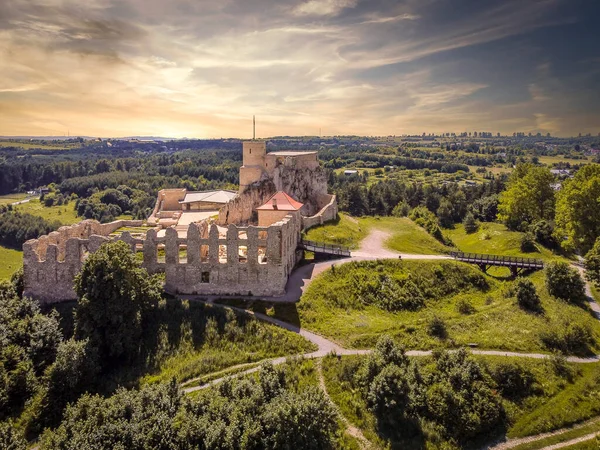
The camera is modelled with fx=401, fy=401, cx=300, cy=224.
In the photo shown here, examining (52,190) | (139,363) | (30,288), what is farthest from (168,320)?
(52,190)

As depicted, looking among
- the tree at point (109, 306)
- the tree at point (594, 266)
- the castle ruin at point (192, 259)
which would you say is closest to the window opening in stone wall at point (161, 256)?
the castle ruin at point (192, 259)

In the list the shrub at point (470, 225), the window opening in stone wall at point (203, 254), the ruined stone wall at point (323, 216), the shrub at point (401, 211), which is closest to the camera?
the window opening in stone wall at point (203, 254)

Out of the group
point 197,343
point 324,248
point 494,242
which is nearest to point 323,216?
point 324,248

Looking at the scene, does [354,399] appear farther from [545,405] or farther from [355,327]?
[545,405]

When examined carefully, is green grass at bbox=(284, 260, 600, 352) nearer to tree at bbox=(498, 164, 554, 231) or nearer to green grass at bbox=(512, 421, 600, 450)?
green grass at bbox=(512, 421, 600, 450)

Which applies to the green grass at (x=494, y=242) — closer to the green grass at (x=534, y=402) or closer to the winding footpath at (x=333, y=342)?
the winding footpath at (x=333, y=342)

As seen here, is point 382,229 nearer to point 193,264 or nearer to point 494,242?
point 494,242

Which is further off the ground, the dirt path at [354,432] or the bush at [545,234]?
the bush at [545,234]
